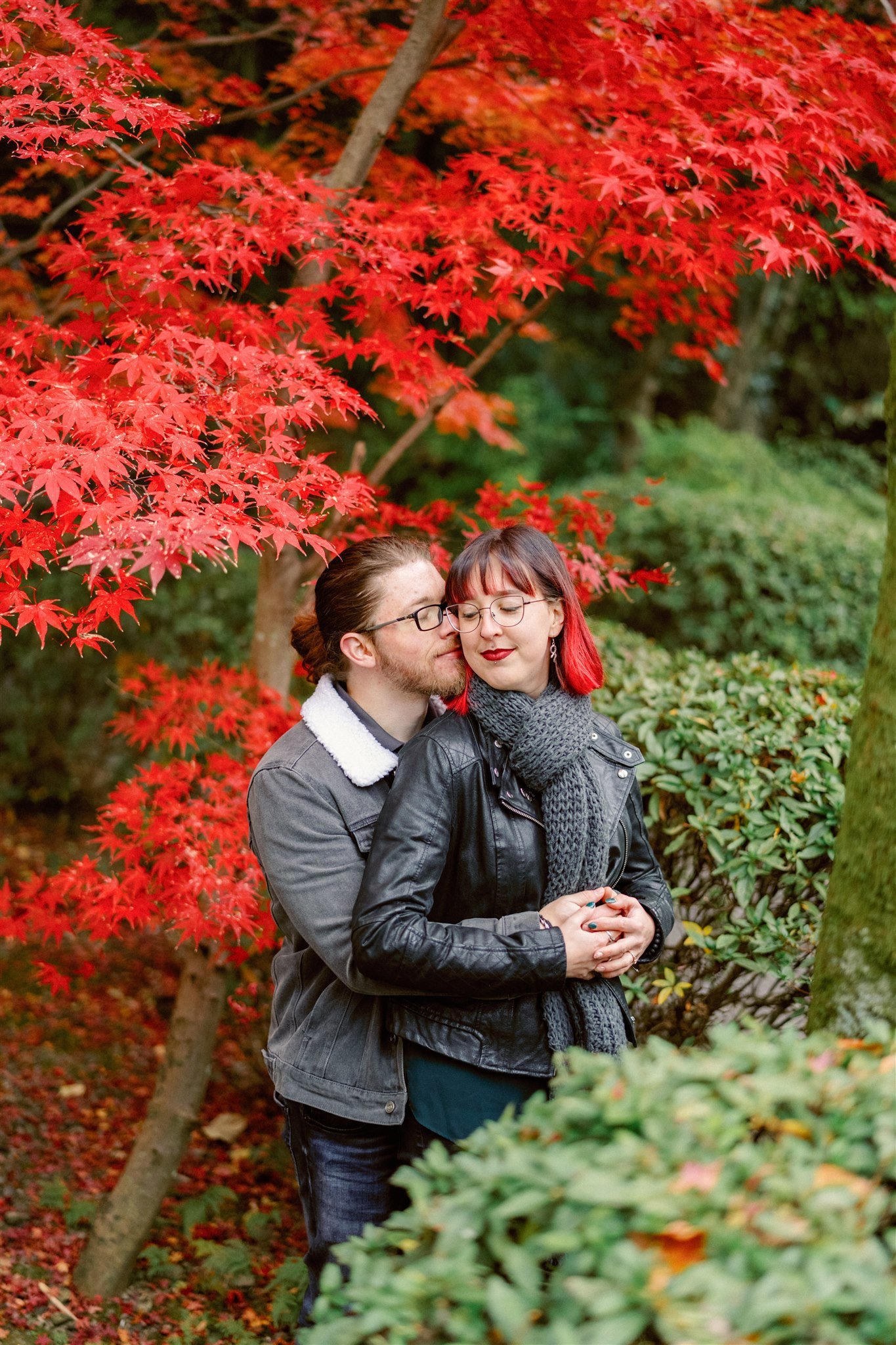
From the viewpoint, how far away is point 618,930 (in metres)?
2.08

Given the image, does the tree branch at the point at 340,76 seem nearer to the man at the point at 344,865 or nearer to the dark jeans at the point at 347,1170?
the man at the point at 344,865

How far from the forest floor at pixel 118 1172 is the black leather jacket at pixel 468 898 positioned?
1614 mm

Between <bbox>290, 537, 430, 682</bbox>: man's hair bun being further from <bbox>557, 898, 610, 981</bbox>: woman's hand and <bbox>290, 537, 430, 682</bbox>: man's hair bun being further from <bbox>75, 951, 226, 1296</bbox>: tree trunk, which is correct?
<bbox>75, 951, 226, 1296</bbox>: tree trunk

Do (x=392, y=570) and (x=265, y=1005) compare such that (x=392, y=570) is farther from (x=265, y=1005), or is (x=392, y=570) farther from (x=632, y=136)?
(x=265, y=1005)

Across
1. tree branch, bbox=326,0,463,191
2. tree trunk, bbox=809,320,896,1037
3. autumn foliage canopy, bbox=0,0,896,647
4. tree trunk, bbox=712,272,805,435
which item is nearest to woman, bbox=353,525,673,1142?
tree trunk, bbox=809,320,896,1037

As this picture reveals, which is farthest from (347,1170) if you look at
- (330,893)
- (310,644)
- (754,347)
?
(754,347)

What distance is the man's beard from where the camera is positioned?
2.28m

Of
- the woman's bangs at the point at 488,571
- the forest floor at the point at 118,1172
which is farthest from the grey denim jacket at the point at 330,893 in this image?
the forest floor at the point at 118,1172

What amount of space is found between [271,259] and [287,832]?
5.75 ft

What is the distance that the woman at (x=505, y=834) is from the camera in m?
2.04

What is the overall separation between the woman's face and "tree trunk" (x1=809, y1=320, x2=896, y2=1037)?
64cm

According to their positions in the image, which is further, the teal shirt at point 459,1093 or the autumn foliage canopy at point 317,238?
the autumn foliage canopy at point 317,238

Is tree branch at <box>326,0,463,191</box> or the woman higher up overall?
tree branch at <box>326,0,463,191</box>

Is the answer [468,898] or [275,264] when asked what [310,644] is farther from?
[275,264]
